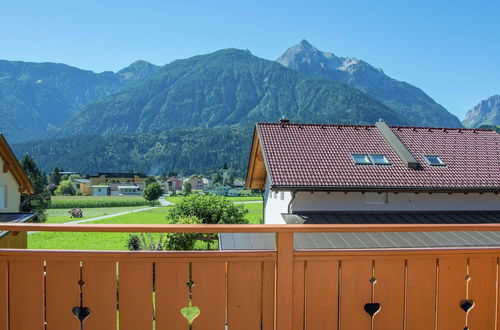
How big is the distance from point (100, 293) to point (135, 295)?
21 cm

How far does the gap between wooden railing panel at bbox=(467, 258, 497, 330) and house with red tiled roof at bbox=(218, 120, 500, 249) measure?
774 cm

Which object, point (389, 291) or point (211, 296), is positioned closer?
point (211, 296)

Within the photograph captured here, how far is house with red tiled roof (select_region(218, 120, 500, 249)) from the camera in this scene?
11492mm

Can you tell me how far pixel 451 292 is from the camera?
2.57 meters

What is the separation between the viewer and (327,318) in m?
2.45

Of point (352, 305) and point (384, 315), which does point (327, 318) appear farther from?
point (384, 315)

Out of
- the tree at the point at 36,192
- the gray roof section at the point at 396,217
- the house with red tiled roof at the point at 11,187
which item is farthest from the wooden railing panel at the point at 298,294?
the tree at the point at 36,192

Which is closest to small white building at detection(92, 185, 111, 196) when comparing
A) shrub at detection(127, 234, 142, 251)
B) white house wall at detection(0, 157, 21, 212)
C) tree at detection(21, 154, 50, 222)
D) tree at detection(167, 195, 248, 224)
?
tree at detection(21, 154, 50, 222)

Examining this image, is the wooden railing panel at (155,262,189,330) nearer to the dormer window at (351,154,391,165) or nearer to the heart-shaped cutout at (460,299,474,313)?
the heart-shaped cutout at (460,299,474,313)

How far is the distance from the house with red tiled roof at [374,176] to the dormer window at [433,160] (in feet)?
0.11

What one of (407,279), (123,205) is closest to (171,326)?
(407,279)

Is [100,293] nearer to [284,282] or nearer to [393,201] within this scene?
[284,282]

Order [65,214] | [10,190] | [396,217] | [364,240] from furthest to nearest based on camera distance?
1. [65,214]
2. [10,190]
3. [396,217]
4. [364,240]

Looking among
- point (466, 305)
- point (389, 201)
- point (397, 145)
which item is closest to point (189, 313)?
point (466, 305)
